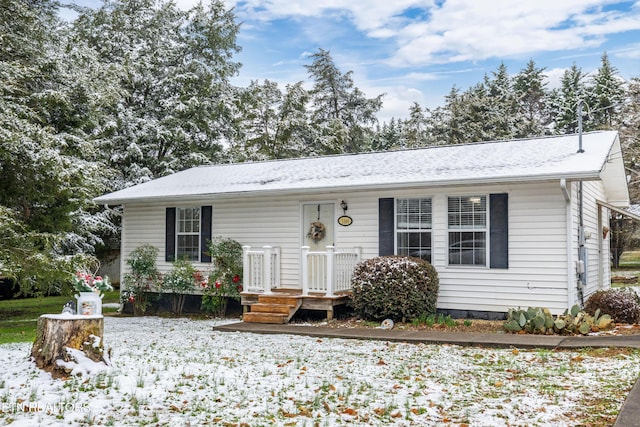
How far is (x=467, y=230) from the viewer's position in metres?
10.4

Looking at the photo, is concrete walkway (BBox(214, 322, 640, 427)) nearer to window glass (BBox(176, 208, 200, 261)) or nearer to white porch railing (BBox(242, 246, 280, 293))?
white porch railing (BBox(242, 246, 280, 293))

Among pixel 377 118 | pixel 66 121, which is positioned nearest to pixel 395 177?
pixel 66 121

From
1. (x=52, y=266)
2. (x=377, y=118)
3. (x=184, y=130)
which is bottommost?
(x=52, y=266)

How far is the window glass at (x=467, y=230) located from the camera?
10305 millimetres

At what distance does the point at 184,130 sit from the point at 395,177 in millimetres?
12415

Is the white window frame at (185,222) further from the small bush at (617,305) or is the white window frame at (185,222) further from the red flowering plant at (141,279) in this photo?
the small bush at (617,305)

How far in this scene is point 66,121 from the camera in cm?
1377

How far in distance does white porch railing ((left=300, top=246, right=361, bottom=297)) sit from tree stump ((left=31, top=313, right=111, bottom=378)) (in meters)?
5.21

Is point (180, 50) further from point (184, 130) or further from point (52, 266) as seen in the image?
point (52, 266)

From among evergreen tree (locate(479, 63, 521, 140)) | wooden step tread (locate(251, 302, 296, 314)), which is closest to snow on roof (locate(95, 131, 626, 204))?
wooden step tread (locate(251, 302, 296, 314))

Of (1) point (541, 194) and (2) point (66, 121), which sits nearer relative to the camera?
(1) point (541, 194)

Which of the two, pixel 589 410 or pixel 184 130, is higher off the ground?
pixel 184 130

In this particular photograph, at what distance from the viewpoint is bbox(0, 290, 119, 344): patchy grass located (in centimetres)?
1030

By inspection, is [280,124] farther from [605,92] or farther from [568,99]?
[605,92]
